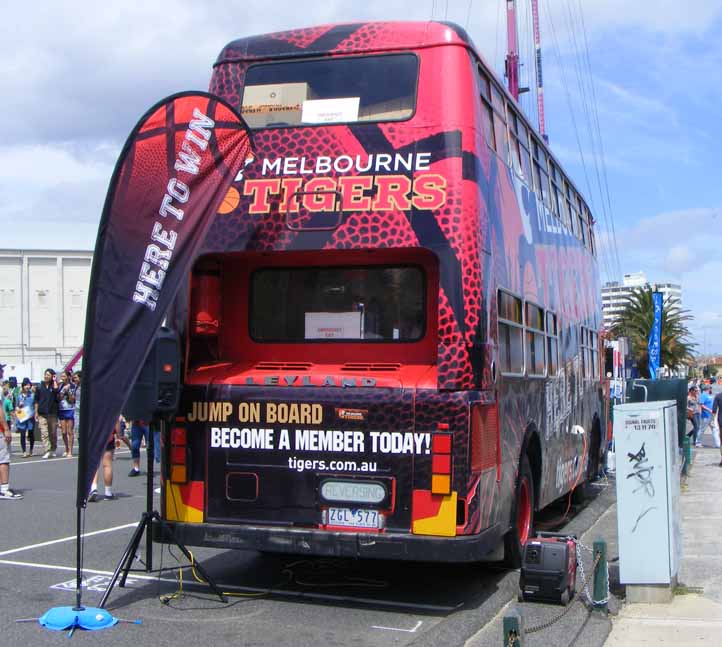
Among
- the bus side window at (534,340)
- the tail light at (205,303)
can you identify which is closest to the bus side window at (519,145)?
the bus side window at (534,340)

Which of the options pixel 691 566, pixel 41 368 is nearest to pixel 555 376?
pixel 691 566

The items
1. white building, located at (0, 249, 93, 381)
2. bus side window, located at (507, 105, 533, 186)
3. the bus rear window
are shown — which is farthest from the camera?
white building, located at (0, 249, 93, 381)

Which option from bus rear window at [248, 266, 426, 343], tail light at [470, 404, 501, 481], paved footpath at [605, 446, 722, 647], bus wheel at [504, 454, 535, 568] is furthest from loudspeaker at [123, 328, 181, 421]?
paved footpath at [605, 446, 722, 647]

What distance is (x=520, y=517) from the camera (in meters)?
9.27

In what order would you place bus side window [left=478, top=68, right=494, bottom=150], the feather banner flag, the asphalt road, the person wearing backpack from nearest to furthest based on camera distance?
the asphalt road
the feather banner flag
bus side window [left=478, top=68, right=494, bottom=150]
the person wearing backpack

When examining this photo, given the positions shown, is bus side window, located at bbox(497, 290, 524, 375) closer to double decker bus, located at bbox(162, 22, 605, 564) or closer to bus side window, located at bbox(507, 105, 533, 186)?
double decker bus, located at bbox(162, 22, 605, 564)

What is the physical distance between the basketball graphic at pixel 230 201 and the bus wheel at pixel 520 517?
347 centimetres

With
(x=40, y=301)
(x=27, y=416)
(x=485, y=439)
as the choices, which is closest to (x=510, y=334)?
(x=485, y=439)

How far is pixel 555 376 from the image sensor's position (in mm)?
11266

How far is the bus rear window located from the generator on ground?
1.90 metres

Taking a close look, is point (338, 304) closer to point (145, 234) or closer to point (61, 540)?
point (145, 234)

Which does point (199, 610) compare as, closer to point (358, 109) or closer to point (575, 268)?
point (358, 109)

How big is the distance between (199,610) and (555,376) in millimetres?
5424

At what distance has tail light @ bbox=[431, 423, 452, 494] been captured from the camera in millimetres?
7109
